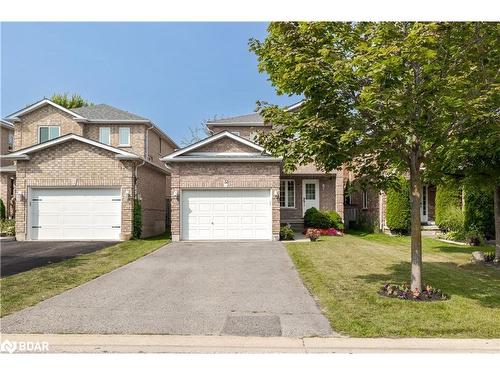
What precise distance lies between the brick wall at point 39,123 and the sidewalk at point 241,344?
875 inches

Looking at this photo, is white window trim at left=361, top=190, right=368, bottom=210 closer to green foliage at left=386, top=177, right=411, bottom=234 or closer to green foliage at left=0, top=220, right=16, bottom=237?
green foliage at left=386, top=177, right=411, bottom=234

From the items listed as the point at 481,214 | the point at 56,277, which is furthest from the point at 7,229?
the point at 481,214

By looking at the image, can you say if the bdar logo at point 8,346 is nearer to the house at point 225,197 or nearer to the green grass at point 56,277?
the green grass at point 56,277

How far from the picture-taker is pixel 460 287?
8945 mm

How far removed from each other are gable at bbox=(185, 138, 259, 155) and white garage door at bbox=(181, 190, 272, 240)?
202 cm

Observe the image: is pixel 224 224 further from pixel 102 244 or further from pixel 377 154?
pixel 377 154

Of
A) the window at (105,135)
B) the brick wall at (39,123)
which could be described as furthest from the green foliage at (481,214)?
the brick wall at (39,123)

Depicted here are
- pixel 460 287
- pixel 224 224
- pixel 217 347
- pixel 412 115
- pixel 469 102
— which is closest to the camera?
pixel 217 347

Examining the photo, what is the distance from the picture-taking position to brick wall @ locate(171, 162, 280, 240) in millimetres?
18031

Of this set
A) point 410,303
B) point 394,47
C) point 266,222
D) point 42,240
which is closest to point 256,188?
point 266,222

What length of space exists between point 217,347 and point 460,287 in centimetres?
629

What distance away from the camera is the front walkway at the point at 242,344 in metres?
5.26

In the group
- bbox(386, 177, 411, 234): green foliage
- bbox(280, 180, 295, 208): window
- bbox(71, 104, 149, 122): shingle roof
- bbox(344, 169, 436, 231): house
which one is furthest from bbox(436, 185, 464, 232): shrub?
bbox(71, 104, 149, 122): shingle roof

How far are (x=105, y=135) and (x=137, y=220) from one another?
925 centimetres
